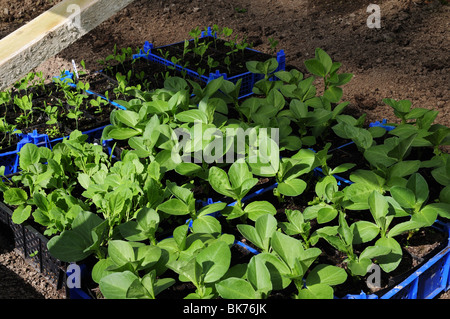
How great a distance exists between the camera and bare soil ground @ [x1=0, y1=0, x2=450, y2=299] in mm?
3189

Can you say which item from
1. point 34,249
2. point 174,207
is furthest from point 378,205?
point 34,249

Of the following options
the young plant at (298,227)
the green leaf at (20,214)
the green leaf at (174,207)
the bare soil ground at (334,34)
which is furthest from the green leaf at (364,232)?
the bare soil ground at (334,34)

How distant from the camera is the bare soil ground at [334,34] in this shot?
10.5 feet

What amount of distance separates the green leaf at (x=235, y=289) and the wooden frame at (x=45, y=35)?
3.21 ft

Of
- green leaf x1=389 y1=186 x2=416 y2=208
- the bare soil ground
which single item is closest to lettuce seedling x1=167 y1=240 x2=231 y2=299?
green leaf x1=389 y1=186 x2=416 y2=208

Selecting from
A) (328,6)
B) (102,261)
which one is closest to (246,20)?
(328,6)

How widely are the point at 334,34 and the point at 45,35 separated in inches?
98.7

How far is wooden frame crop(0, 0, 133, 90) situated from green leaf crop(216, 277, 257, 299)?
3.21 feet

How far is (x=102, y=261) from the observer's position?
1615 millimetres

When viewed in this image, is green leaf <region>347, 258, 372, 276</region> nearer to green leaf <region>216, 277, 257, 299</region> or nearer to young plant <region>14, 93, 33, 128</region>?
green leaf <region>216, 277, 257, 299</region>

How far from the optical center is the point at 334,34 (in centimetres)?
385

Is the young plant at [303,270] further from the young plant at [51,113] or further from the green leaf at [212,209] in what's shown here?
the young plant at [51,113]

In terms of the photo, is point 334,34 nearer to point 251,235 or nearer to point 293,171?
point 293,171

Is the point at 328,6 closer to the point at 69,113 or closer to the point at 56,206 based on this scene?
the point at 69,113
